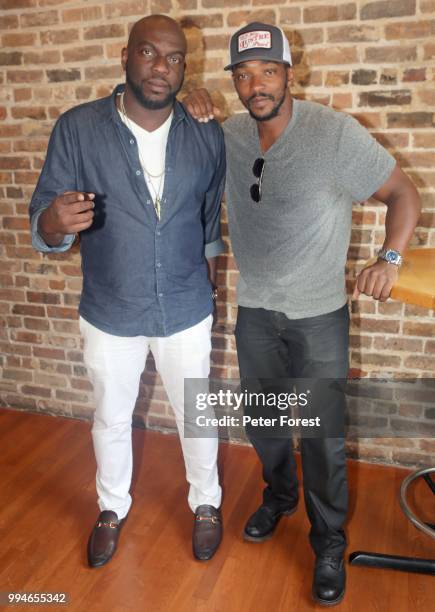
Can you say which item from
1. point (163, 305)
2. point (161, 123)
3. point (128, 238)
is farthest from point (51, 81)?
point (163, 305)

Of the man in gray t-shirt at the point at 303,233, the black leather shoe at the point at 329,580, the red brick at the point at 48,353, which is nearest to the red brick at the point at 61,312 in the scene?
the red brick at the point at 48,353

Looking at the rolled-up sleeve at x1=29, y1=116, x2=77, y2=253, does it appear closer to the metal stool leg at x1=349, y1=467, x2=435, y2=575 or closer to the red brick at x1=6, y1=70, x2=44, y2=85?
the red brick at x1=6, y1=70, x2=44, y2=85

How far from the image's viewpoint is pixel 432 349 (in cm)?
251

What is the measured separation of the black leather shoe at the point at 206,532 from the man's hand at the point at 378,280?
1.11 metres

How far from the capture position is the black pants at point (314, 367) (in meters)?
1.96

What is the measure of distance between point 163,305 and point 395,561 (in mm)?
1222

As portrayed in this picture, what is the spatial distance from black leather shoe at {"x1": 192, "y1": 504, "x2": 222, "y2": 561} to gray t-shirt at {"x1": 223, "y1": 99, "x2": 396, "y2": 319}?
0.86 metres

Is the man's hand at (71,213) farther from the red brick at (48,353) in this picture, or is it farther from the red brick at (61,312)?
the red brick at (48,353)

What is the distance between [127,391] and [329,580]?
0.95 meters

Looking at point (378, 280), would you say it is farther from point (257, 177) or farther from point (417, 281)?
point (257, 177)

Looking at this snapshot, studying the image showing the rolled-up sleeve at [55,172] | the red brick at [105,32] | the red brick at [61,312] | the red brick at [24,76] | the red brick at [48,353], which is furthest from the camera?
the red brick at [48,353]

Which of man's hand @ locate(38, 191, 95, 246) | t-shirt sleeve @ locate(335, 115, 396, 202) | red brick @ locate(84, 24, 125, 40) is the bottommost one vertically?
man's hand @ locate(38, 191, 95, 246)

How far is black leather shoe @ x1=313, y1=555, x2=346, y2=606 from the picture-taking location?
6.47 ft

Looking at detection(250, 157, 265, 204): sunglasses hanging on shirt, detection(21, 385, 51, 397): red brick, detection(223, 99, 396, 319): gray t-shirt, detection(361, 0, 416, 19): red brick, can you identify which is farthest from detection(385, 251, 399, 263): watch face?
detection(21, 385, 51, 397): red brick
